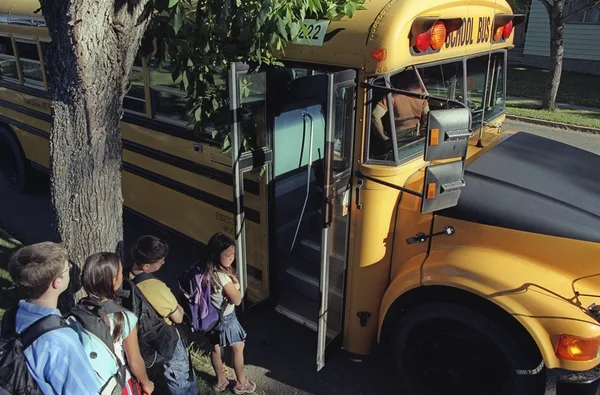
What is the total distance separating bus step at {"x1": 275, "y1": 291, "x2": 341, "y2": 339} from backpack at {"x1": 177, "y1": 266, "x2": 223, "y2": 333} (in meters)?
0.71

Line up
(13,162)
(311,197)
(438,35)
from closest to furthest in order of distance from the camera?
1. (438,35)
2. (311,197)
3. (13,162)

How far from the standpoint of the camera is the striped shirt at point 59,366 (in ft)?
6.27

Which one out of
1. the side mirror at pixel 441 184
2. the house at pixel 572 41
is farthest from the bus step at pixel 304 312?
the house at pixel 572 41

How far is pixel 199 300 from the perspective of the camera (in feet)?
9.65

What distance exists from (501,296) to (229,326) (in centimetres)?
150

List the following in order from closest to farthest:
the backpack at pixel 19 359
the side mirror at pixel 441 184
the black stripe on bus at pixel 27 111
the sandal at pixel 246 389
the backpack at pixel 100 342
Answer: the backpack at pixel 19 359, the backpack at pixel 100 342, the side mirror at pixel 441 184, the sandal at pixel 246 389, the black stripe on bus at pixel 27 111

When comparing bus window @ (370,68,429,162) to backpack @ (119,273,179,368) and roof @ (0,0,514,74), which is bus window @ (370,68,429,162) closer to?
roof @ (0,0,514,74)

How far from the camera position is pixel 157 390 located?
128 inches

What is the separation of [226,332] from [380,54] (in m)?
1.76

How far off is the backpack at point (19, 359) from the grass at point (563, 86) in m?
13.1

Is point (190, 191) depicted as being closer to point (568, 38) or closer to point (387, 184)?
point (387, 184)

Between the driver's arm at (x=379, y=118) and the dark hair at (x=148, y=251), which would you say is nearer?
the dark hair at (x=148, y=251)

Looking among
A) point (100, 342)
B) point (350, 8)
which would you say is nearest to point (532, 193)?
point (350, 8)

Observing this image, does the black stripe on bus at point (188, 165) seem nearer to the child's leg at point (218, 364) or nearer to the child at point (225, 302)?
the child at point (225, 302)
